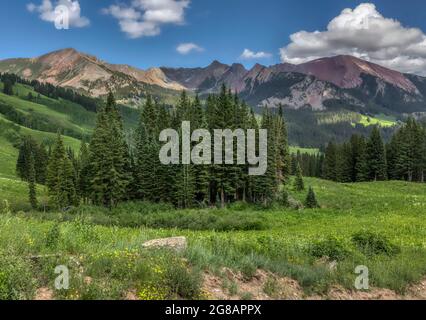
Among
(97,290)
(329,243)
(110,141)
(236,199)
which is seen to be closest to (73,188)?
(110,141)

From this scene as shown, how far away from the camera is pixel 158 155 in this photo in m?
56.5

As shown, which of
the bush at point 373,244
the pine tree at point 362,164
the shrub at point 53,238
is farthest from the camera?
the pine tree at point 362,164

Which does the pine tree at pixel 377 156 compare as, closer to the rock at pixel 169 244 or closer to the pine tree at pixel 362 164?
the pine tree at pixel 362 164

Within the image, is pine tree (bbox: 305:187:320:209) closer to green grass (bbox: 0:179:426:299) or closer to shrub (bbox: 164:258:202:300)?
green grass (bbox: 0:179:426:299)

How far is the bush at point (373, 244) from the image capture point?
1791cm

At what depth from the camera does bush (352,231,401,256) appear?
17.9 metres

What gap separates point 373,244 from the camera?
61.4 ft

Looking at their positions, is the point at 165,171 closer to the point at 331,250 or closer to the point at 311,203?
the point at 311,203

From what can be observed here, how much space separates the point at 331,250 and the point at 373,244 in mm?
3732

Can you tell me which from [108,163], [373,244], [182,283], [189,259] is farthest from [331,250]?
[108,163]

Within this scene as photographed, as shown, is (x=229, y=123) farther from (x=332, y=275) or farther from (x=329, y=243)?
(x=332, y=275)

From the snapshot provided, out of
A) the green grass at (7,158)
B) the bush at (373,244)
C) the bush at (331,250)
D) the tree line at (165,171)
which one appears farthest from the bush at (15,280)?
the green grass at (7,158)

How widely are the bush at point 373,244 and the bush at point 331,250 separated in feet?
6.03
